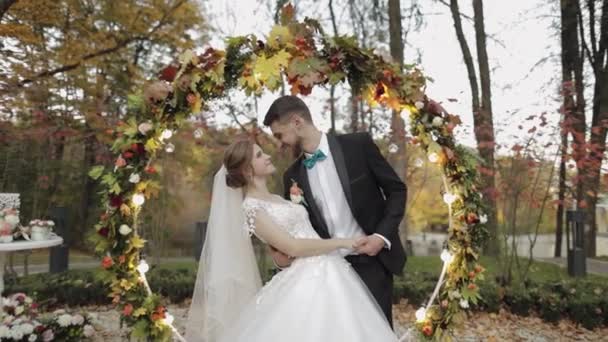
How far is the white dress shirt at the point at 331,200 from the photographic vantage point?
329 centimetres

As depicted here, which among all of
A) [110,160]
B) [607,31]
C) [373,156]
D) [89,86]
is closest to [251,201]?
[373,156]

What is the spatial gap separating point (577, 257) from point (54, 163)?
10.6m

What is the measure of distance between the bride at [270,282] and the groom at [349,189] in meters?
0.16

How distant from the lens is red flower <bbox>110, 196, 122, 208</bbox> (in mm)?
3396

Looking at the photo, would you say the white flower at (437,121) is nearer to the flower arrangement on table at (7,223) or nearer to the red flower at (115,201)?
the red flower at (115,201)

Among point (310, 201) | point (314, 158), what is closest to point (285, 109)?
point (314, 158)

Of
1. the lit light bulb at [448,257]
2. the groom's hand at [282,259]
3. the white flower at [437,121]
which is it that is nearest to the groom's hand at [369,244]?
the groom's hand at [282,259]

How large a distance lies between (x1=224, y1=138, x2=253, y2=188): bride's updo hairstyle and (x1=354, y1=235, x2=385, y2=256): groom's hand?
876 millimetres

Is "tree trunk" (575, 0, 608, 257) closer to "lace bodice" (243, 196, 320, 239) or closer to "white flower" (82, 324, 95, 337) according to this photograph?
"lace bodice" (243, 196, 320, 239)

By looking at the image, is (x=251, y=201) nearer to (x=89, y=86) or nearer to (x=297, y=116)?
(x=297, y=116)

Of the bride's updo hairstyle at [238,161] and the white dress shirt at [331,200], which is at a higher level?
the bride's updo hairstyle at [238,161]

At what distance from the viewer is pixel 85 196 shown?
592 inches

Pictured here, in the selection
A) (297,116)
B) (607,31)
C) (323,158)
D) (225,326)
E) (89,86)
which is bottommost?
(225,326)

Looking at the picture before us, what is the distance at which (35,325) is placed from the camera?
16.3ft
